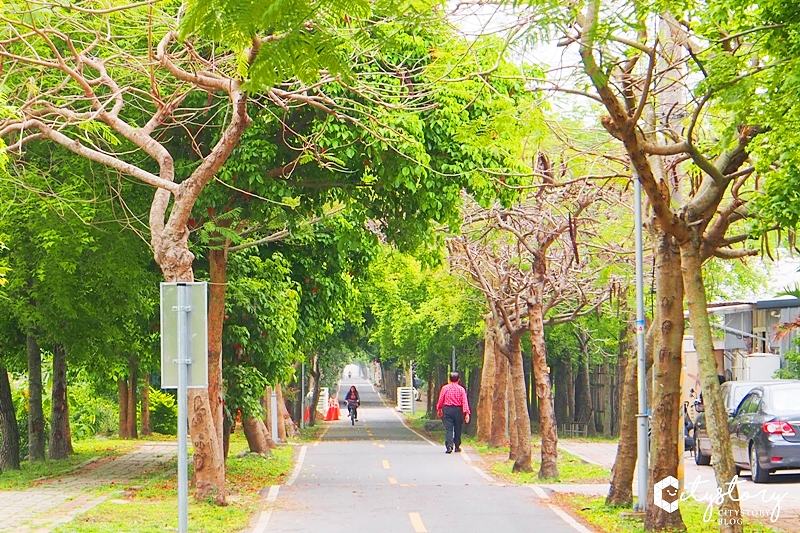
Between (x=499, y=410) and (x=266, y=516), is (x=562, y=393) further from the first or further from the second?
(x=266, y=516)

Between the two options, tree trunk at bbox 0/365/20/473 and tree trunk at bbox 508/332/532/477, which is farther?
tree trunk at bbox 508/332/532/477

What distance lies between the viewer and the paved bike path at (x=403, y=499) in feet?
45.9

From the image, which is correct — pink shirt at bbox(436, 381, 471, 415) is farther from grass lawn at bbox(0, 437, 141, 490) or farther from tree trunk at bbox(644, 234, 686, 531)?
tree trunk at bbox(644, 234, 686, 531)

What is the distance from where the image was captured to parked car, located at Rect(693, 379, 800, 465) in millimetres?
22062

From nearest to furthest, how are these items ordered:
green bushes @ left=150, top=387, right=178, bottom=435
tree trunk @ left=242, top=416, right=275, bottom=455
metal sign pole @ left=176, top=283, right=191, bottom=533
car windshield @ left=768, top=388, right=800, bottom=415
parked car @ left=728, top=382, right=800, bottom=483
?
metal sign pole @ left=176, top=283, right=191, bottom=533
parked car @ left=728, top=382, right=800, bottom=483
car windshield @ left=768, top=388, right=800, bottom=415
tree trunk @ left=242, top=416, right=275, bottom=455
green bushes @ left=150, top=387, right=178, bottom=435

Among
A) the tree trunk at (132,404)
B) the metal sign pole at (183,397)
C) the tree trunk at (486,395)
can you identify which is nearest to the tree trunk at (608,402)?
the tree trunk at (486,395)

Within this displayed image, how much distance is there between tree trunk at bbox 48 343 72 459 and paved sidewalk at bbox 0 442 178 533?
102 cm

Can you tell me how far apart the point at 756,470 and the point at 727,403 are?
166 inches

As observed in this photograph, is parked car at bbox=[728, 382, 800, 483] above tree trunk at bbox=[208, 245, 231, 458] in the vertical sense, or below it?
below

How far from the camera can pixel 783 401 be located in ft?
62.8

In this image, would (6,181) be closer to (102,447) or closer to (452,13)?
(452,13)

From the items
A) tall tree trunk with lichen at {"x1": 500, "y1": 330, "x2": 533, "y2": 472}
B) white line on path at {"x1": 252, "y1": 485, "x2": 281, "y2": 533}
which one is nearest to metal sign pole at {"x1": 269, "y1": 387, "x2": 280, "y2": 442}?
tall tree trunk with lichen at {"x1": 500, "y1": 330, "x2": 533, "y2": 472}

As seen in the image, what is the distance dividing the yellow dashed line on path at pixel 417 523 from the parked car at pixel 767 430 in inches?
257

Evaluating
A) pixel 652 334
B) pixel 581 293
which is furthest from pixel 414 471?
pixel 652 334
